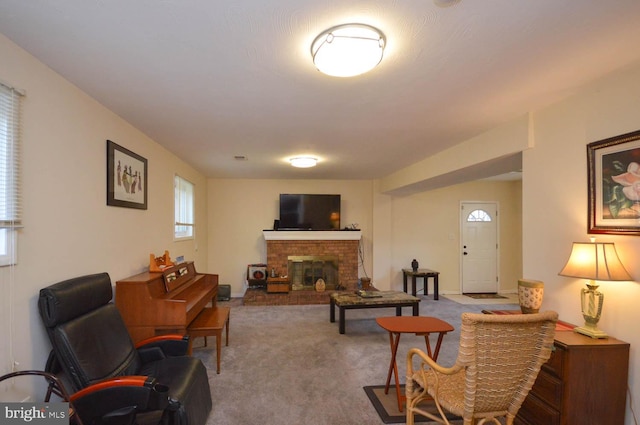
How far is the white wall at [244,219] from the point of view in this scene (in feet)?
21.8

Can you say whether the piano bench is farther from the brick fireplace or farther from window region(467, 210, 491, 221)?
window region(467, 210, 491, 221)

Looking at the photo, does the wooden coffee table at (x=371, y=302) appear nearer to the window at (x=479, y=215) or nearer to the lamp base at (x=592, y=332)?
the lamp base at (x=592, y=332)

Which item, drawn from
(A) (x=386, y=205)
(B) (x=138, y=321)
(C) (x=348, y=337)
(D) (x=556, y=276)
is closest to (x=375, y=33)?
(D) (x=556, y=276)

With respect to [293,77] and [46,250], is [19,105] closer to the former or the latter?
[46,250]

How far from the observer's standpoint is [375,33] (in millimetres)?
1591

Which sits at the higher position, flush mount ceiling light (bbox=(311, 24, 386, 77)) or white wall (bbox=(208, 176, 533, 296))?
flush mount ceiling light (bbox=(311, 24, 386, 77))

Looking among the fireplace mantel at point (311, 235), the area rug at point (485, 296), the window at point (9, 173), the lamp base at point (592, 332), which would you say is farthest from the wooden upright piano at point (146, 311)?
the area rug at point (485, 296)

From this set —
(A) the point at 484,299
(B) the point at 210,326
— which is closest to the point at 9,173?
(B) the point at 210,326

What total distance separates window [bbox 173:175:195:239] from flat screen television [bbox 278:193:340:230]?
5.70 ft

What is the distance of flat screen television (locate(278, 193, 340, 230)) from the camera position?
6.50 meters

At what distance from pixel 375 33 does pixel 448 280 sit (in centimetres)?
636

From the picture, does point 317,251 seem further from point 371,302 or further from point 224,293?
point 371,302

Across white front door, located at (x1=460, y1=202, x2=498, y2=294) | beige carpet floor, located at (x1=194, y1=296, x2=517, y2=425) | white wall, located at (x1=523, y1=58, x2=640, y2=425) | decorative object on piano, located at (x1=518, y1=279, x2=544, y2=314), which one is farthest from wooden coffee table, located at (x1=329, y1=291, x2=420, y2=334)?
white front door, located at (x1=460, y1=202, x2=498, y2=294)

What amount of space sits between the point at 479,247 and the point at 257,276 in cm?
480
